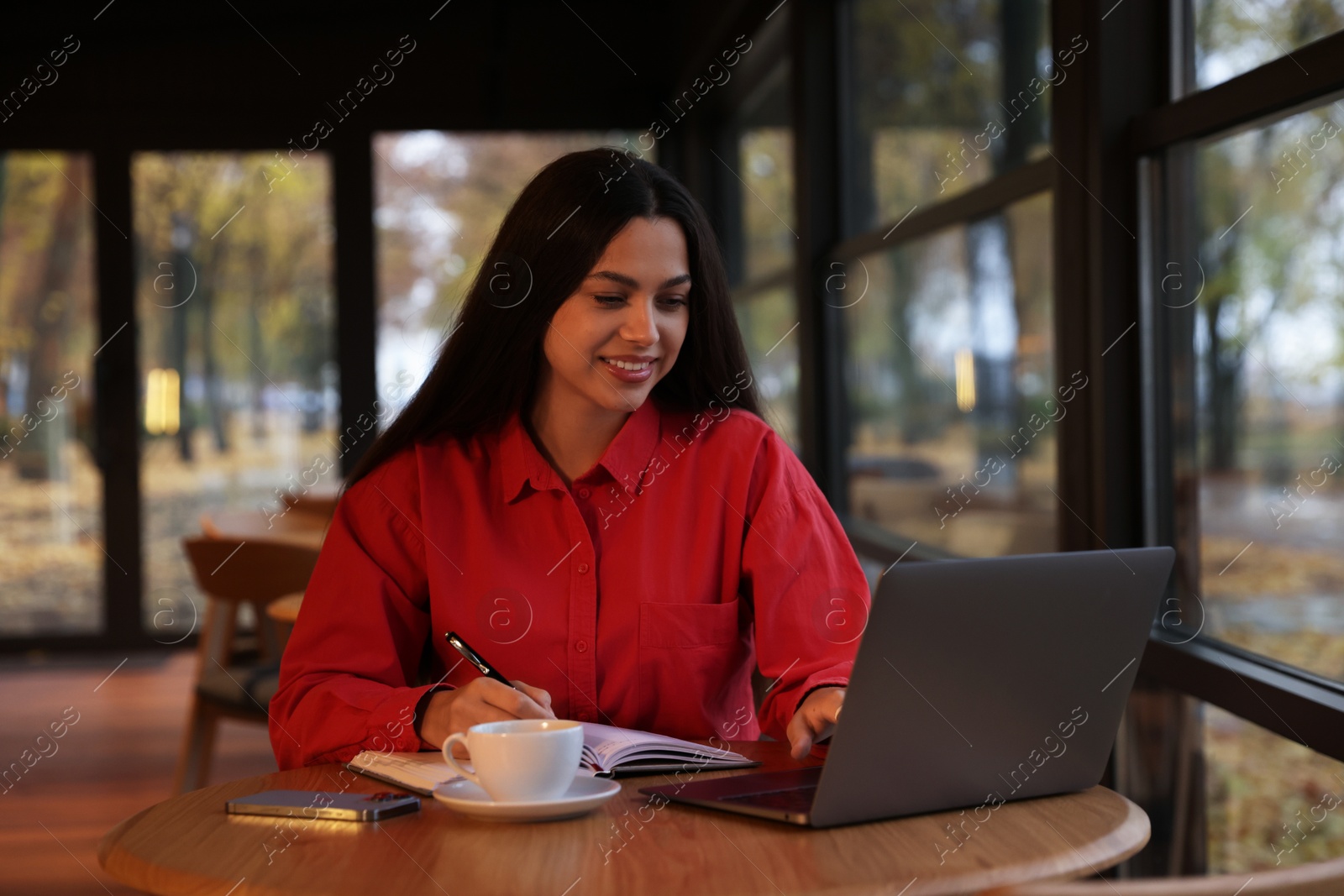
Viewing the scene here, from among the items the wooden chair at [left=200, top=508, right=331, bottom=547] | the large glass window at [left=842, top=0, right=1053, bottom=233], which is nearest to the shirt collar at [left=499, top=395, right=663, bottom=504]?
the large glass window at [left=842, top=0, right=1053, bottom=233]

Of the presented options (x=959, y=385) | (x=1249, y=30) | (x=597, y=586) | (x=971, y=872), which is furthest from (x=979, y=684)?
(x=959, y=385)

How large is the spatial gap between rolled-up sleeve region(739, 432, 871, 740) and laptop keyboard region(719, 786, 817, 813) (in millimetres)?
262

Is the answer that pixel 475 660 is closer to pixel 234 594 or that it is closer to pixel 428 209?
pixel 234 594

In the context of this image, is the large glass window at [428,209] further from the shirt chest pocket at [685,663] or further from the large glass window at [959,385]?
the shirt chest pocket at [685,663]

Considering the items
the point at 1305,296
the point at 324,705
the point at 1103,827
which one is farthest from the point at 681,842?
the point at 1305,296

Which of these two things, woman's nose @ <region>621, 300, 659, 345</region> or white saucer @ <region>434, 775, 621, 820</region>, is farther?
woman's nose @ <region>621, 300, 659, 345</region>

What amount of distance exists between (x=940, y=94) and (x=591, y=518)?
2.11m

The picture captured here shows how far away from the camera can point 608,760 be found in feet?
4.05

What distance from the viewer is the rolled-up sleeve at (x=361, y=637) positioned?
4.45 feet

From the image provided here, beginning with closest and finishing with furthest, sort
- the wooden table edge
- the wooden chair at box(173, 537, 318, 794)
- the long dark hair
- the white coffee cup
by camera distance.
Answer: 1. the wooden table edge
2. the white coffee cup
3. the long dark hair
4. the wooden chair at box(173, 537, 318, 794)

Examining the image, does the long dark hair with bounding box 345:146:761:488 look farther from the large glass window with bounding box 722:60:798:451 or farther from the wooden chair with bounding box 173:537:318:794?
the large glass window with bounding box 722:60:798:451

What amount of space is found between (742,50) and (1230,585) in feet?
11.2

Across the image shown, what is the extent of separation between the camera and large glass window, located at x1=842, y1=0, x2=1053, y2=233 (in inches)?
106

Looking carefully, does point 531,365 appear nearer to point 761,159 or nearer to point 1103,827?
point 1103,827
